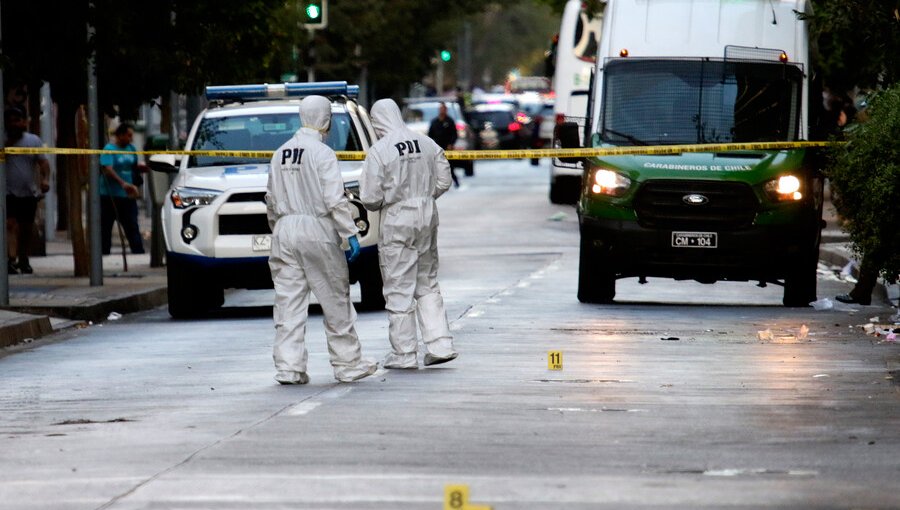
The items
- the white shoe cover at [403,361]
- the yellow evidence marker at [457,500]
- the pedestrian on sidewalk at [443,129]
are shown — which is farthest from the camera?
the pedestrian on sidewalk at [443,129]

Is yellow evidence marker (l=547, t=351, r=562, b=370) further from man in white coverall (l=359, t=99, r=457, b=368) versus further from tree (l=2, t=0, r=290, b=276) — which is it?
tree (l=2, t=0, r=290, b=276)

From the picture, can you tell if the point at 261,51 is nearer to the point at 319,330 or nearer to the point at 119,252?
the point at 119,252

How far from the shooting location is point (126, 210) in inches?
1040

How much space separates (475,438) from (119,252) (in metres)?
19.7

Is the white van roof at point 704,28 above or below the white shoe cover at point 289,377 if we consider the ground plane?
above

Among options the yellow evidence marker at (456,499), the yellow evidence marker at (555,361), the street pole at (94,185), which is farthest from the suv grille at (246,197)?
the yellow evidence marker at (456,499)

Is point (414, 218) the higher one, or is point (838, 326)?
point (414, 218)

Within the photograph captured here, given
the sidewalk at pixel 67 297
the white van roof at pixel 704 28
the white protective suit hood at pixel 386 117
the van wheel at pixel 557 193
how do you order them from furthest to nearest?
1. the van wheel at pixel 557 193
2. the white van roof at pixel 704 28
3. the sidewalk at pixel 67 297
4. the white protective suit hood at pixel 386 117

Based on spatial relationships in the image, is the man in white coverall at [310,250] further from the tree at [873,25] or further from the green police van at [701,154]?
the tree at [873,25]

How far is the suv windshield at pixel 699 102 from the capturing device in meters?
18.5

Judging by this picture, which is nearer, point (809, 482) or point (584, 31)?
point (809, 482)

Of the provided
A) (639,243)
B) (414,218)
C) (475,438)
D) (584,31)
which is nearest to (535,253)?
(639,243)

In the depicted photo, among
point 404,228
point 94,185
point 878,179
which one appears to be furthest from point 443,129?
point 404,228

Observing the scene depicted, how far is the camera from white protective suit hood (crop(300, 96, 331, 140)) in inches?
504
